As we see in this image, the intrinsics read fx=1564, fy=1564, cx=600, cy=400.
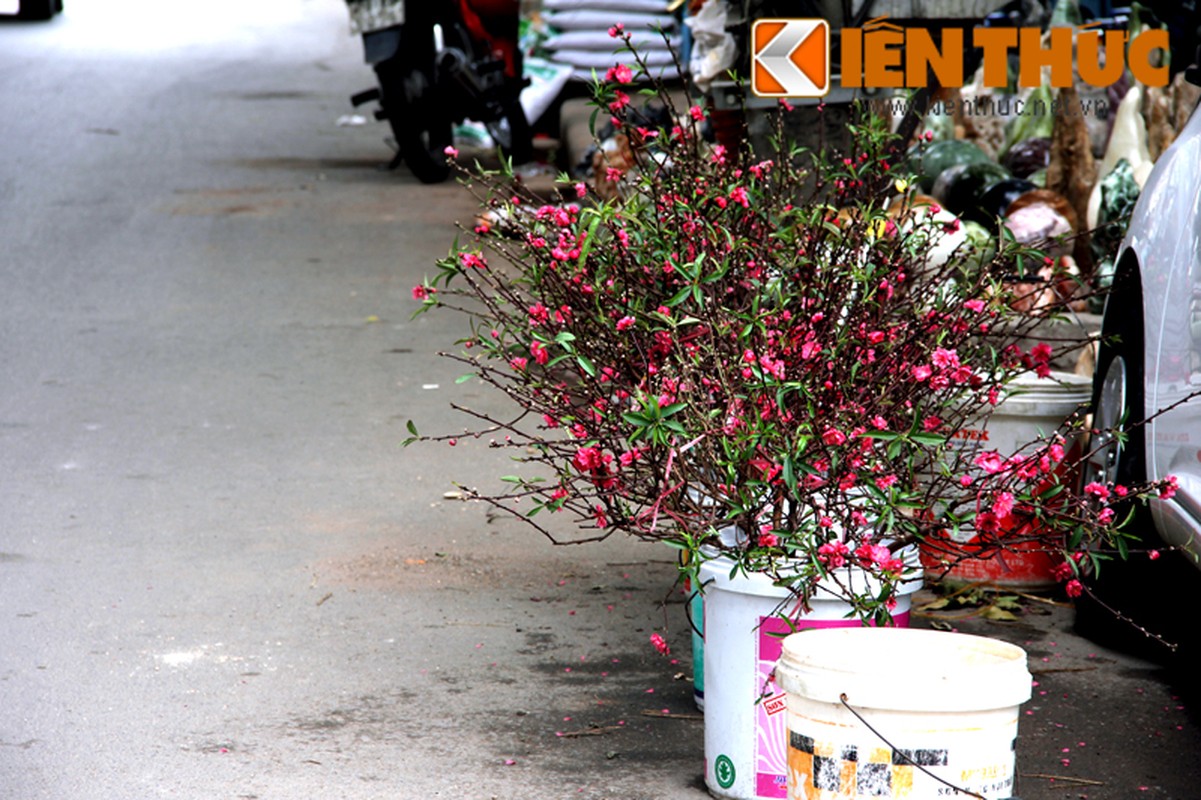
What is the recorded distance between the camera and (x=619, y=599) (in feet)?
14.9

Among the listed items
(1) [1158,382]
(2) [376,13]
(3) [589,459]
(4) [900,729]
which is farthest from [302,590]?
(2) [376,13]

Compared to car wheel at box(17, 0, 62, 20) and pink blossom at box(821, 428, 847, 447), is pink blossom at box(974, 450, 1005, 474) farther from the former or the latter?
car wheel at box(17, 0, 62, 20)

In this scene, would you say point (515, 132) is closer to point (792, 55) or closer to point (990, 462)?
point (792, 55)

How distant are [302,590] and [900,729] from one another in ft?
8.48

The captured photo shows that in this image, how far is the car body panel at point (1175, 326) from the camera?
3400mm

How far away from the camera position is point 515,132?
40.7 ft

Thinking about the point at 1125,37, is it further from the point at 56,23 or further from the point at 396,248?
the point at 56,23

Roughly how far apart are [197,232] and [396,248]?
1428 mm

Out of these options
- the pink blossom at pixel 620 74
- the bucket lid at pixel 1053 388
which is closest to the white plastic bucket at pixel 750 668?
the pink blossom at pixel 620 74

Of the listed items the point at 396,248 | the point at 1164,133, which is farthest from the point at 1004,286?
the point at 396,248

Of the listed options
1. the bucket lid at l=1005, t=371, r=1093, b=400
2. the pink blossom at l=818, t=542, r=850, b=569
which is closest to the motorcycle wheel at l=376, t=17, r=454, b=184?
the bucket lid at l=1005, t=371, r=1093, b=400

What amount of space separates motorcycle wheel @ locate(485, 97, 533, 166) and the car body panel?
835cm

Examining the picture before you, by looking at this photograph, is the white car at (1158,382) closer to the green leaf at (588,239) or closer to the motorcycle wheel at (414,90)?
the green leaf at (588,239)

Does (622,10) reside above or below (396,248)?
above
